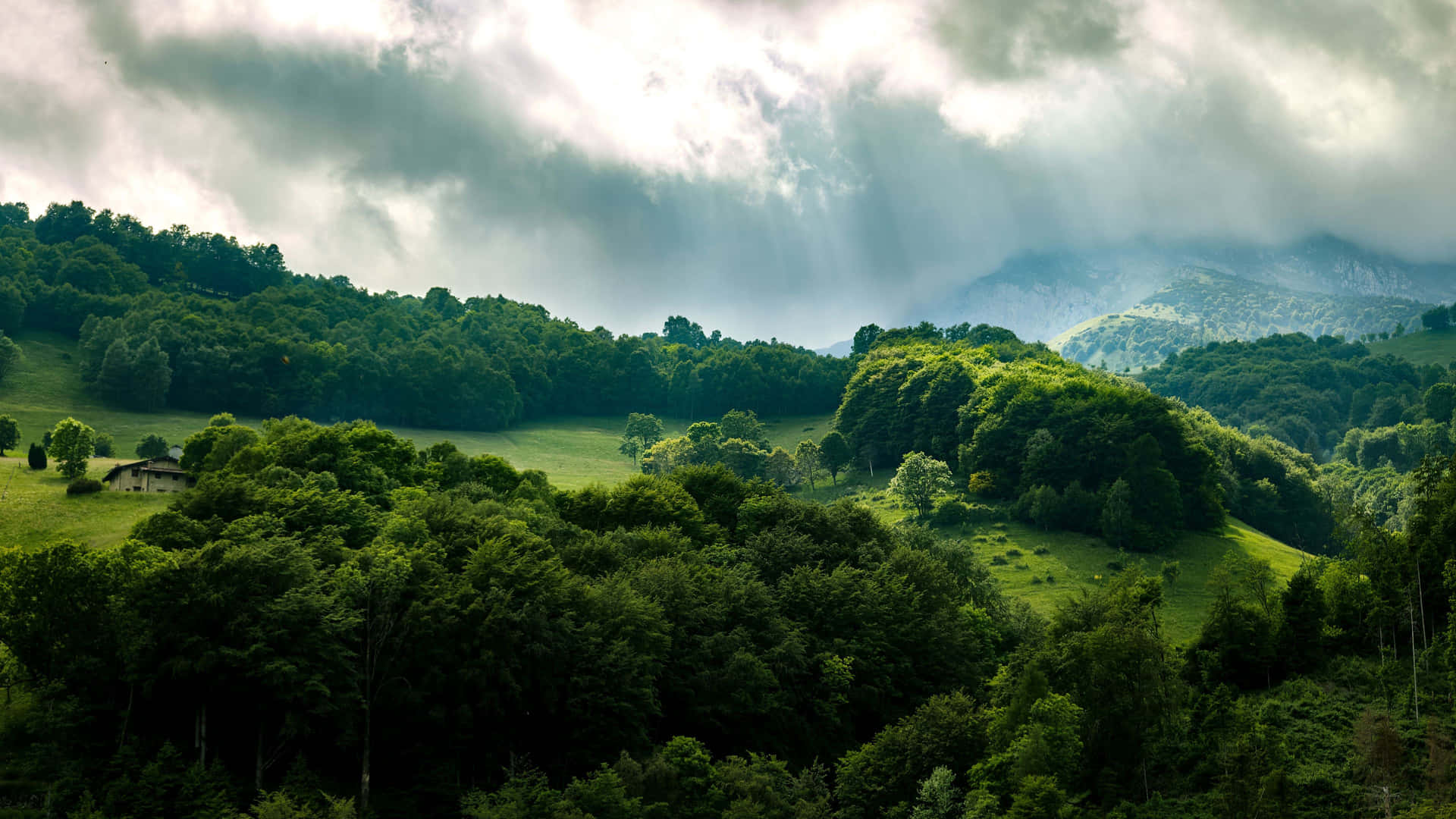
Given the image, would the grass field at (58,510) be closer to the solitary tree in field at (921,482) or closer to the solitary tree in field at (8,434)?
the solitary tree in field at (8,434)

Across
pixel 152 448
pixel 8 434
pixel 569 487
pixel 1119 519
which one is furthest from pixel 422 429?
pixel 1119 519

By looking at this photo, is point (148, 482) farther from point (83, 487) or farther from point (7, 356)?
point (7, 356)

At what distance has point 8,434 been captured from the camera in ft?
299

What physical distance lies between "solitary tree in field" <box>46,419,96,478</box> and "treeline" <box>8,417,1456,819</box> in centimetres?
2458

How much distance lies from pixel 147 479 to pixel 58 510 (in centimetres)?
1091

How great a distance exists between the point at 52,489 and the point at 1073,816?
70761 millimetres

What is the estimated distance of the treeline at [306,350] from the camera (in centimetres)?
13475

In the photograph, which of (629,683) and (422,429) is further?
(422,429)

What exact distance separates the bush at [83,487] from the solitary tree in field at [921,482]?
72.8 m

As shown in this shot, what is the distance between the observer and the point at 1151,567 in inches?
3792

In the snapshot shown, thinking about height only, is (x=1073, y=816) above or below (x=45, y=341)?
below

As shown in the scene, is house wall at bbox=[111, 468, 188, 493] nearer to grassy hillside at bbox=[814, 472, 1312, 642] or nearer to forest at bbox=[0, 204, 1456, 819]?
forest at bbox=[0, 204, 1456, 819]

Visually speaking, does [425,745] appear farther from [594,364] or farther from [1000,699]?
[594,364]

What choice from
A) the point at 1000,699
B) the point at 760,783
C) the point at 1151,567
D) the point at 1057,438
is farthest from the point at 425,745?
the point at 1057,438
